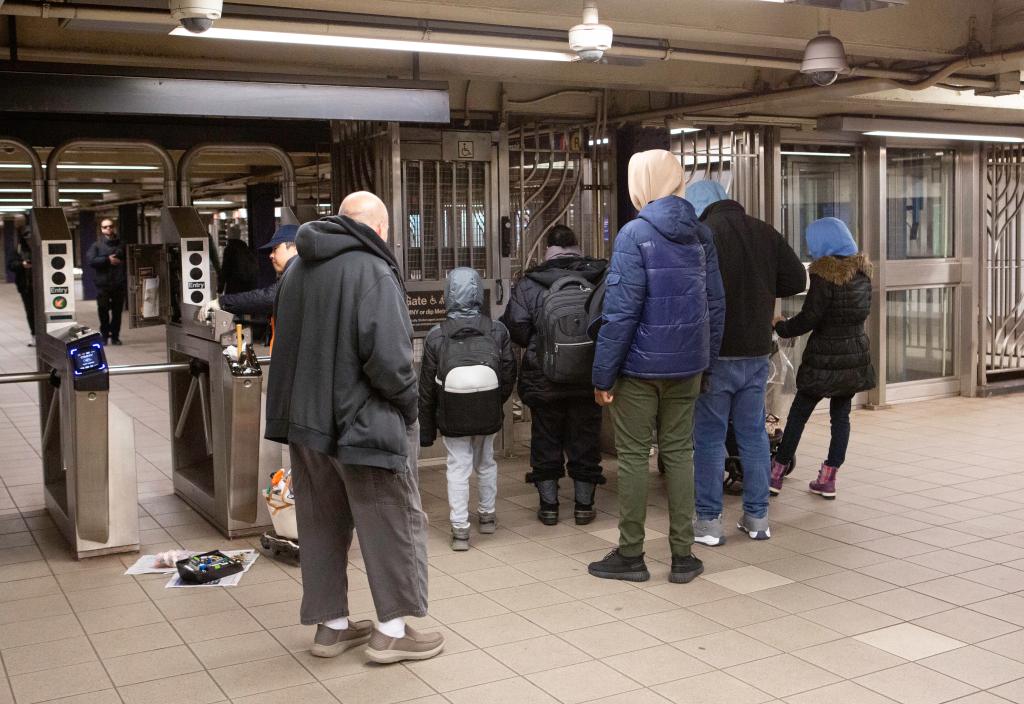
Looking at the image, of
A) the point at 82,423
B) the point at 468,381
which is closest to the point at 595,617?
the point at 468,381

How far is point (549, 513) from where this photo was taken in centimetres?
549

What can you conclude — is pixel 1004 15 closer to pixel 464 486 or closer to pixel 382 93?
pixel 382 93

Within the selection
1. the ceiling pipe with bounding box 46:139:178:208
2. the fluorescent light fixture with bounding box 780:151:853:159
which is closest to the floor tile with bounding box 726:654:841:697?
the ceiling pipe with bounding box 46:139:178:208

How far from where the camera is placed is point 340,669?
367cm

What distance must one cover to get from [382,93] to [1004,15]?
3.65m

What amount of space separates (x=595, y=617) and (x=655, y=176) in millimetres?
1801

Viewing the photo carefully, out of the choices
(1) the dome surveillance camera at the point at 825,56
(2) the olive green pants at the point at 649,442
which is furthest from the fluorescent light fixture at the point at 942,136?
(2) the olive green pants at the point at 649,442

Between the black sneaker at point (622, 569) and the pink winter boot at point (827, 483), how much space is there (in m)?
1.75

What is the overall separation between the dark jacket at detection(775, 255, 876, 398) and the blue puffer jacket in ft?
5.15

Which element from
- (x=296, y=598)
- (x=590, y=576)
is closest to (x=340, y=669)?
(x=296, y=598)

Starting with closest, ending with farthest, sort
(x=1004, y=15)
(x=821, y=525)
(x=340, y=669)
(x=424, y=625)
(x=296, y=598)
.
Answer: (x=340, y=669), (x=424, y=625), (x=296, y=598), (x=821, y=525), (x=1004, y=15)

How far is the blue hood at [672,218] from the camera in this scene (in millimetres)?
4363

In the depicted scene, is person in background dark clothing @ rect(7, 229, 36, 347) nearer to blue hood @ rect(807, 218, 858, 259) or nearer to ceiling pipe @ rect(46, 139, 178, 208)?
ceiling pipe @ rect(46, 139, 178, 208)

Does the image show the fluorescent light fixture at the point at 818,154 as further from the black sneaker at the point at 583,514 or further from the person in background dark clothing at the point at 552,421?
the black sneaker at the point at 583,514
